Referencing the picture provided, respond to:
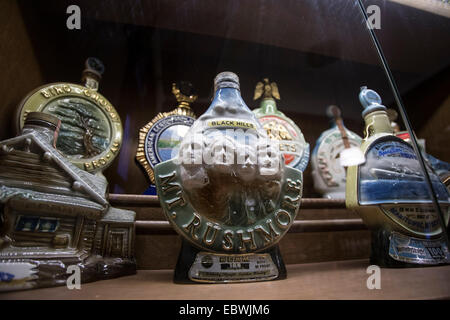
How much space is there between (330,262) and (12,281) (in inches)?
33.5

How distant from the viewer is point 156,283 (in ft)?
1.85

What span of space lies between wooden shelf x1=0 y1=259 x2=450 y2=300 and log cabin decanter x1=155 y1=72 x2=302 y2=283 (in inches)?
1.8

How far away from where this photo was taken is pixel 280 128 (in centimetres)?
118

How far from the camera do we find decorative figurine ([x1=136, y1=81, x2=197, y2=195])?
3.35 ft

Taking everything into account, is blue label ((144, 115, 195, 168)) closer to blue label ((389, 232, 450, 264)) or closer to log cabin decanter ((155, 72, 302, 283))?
log cabin decanter ((155, 72, 302, 283))

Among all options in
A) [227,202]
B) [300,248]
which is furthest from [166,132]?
[300,248]

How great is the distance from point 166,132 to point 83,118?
31cm

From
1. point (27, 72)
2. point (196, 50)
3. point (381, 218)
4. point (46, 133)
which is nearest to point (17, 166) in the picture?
point (46, 133)

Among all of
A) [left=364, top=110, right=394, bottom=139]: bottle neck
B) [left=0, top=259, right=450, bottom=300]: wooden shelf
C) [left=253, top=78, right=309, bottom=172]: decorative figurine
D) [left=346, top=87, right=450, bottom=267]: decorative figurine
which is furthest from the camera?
[left=253, top=78, right=309, bottom=172]: decorative figurine

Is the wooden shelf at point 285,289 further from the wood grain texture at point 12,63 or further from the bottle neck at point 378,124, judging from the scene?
the wood grain texture at point 12,63

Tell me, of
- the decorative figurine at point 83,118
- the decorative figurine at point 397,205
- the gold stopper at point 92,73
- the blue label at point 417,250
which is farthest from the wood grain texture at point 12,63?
the blue label at point 417,250

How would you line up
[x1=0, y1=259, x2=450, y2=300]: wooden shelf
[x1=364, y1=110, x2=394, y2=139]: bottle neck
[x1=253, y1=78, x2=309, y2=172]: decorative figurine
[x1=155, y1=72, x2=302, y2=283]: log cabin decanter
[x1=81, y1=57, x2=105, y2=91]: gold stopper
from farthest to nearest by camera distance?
1. [x1=253, y1=78, x2=309, y2=172]: decorative figurine
2. [x1=81, y1=57, x2=105, y2=91]: gold stopper
3. [x1=364, y1=110, x2=394, y2=139]: bottle neck
4. [x1=155, y1=72, x2=302, y2=283]: log cabin decanter
5. [x1=0, y1=259, x2=450, y2=300]: wooden shelf

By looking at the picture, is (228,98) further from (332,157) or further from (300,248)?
(332,157)

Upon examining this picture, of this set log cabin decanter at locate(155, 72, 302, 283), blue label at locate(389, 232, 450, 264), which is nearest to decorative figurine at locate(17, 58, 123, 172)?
log cabin decanter at locate(155, 72, 302, 283)
